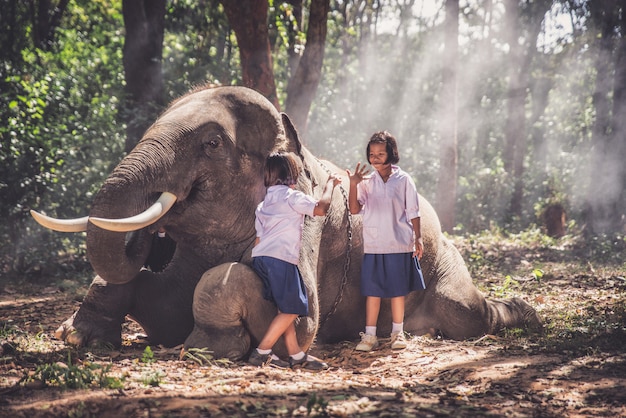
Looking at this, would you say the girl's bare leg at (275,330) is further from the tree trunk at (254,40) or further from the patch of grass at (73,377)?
the tree trunk at (254,40)

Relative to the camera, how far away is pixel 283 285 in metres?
5.01

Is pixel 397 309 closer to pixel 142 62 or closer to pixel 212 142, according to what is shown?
pixel 212 142

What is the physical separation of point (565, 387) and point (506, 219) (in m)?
17.9

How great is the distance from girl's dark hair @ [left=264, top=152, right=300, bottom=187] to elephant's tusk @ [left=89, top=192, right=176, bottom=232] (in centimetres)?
71

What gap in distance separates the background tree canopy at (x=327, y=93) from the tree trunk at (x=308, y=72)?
2 centimetres

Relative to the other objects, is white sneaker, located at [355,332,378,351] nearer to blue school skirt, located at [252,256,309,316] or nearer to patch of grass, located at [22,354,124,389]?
blue school skirt, located at [252,256,309,316]

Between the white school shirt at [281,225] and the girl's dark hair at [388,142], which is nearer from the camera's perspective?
the white school shirt at [281,225]

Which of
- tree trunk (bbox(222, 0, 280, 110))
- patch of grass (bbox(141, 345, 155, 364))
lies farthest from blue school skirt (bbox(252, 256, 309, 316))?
tree trunk (bbox(222, 0, 280, 110))

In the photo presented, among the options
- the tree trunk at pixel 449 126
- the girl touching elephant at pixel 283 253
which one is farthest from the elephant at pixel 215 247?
the tree trunk at pixel 449 126

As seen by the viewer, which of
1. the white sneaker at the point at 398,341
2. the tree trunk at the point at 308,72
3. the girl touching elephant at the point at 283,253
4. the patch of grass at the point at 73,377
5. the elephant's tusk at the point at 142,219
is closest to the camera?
the patch of grass at the point at 73,377

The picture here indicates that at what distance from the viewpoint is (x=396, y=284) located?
5852mm

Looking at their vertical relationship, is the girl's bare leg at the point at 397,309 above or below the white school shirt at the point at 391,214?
below

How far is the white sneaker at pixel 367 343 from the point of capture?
570 cm

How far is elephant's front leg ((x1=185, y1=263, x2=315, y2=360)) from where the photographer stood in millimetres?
4961
